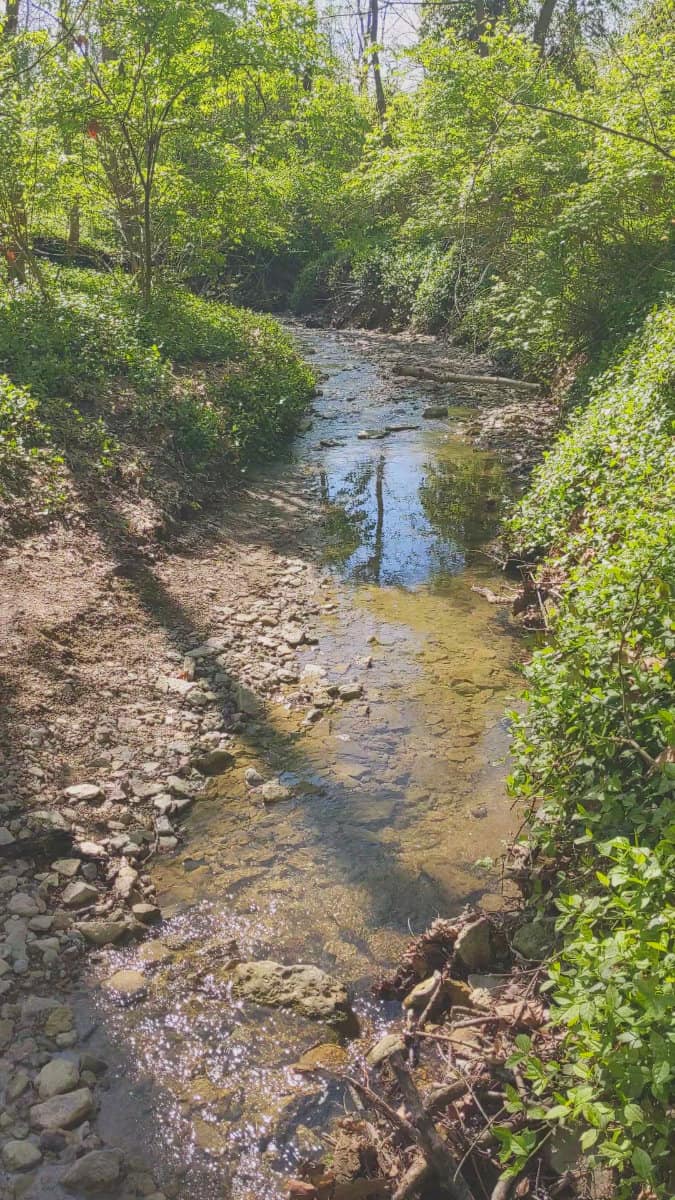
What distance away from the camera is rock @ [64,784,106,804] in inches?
172

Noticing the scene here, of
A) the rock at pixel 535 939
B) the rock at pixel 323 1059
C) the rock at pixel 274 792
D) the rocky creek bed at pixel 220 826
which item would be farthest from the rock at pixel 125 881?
the rock at pixel 535 939

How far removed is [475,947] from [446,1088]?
776 millimetres

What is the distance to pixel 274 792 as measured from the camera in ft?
15.3

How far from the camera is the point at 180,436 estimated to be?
31.1ft

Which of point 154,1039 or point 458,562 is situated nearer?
point 154,1039

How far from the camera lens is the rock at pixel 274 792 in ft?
15.1

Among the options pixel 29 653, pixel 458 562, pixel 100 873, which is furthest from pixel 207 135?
pixel 100 873

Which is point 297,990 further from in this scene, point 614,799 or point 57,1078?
point 614,799

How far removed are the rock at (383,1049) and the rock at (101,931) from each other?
4.17 ft

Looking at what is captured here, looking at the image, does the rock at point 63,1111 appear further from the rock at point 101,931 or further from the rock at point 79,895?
the rock at point 79,895

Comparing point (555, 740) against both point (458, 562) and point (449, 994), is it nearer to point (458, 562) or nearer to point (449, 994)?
point (449, 994)

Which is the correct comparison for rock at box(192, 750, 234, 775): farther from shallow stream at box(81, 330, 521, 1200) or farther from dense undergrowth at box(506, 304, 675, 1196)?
dense undergrowth at box(506, 304, 675, 1196)

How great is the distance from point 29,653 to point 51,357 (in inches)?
216

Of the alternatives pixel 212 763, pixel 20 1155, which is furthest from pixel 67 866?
pixel 20 1155
